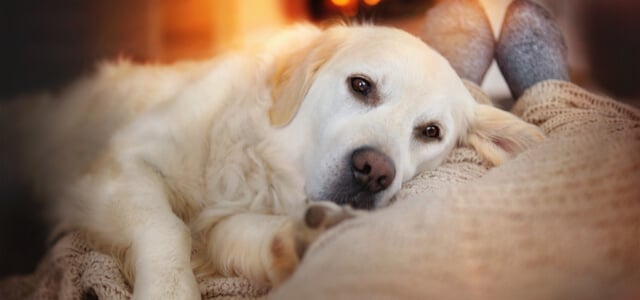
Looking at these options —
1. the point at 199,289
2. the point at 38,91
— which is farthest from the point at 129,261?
the point at 38,91

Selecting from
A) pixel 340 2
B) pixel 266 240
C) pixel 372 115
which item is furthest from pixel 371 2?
pixel 266 240

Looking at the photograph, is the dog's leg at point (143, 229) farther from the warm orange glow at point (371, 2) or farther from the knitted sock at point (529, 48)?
the knitted sock at point (529, 48)

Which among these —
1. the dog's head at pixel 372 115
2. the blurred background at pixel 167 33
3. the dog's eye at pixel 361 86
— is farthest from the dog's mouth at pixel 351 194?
the blurred background at pixel 167 33

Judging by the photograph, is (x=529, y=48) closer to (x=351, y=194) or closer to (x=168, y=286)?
(x=351, y=194)

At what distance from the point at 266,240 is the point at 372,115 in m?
0.18

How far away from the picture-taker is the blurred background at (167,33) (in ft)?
2.05

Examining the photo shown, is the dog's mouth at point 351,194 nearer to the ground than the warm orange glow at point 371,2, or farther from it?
nearer to the ground

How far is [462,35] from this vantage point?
2.42ft

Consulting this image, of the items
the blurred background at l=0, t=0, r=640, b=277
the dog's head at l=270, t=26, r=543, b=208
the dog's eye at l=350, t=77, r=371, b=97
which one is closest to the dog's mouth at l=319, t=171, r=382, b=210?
the dog's head at l=270, t=26, r=543, b=208

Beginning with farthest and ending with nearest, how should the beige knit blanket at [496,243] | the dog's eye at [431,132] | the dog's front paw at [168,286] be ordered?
the dog's eye at [431,132] < the dog's front paw at [168,286] < the beige knit blanket at [496,243]

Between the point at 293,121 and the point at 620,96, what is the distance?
1.20 ft

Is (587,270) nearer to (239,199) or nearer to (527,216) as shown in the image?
(527,216)

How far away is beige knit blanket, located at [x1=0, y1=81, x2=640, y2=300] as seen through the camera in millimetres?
431

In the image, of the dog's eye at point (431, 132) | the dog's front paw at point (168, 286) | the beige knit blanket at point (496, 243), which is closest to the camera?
the beige knit blanket at point (496, 243)
